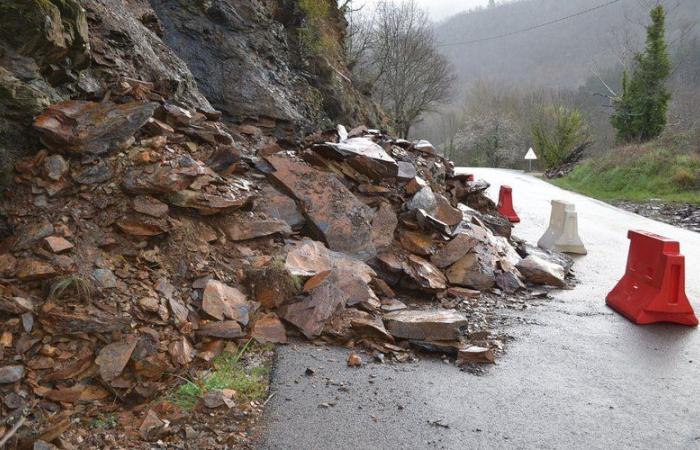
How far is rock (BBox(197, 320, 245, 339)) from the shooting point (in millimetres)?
4219

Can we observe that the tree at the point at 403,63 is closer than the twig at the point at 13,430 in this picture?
No

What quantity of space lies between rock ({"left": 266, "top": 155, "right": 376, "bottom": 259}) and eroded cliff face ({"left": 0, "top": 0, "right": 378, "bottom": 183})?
1.75 metres

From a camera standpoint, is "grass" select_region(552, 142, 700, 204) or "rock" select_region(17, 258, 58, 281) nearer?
"rock" select_region(17, 258, 58, 281)

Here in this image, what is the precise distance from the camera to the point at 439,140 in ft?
228

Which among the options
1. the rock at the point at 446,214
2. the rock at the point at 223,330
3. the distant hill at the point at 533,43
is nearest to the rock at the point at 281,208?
the rock at the point at 223,330

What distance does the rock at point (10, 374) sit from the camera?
3172 mm

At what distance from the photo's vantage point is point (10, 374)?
3201mm

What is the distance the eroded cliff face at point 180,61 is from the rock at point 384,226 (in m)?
2.94

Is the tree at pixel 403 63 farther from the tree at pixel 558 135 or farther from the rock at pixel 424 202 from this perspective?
the rock at pixel 424 202

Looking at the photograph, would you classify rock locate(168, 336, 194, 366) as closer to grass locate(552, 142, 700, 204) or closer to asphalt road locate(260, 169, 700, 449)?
asphalt road locate(260, 169, 700, 449)

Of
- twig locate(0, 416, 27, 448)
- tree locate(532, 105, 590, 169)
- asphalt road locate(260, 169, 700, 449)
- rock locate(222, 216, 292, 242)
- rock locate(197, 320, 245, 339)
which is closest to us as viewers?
twig locate(0, 416, 27, 448)

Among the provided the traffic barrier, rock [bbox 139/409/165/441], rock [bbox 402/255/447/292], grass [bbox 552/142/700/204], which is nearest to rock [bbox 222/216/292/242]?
rock [bbox 402/255/447/292]

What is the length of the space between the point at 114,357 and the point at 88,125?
7.37 ft

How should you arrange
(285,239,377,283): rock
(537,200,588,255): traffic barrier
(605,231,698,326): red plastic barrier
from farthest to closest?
(537,200,588,255): traffic barrier
(605,231,698,326): red plastic barrier
(285,239,377,283): rock
